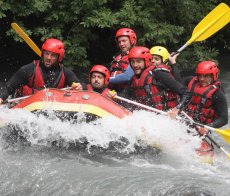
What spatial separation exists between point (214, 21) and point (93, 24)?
8.10 ft

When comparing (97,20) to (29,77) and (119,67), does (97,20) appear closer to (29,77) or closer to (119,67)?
(119,67)

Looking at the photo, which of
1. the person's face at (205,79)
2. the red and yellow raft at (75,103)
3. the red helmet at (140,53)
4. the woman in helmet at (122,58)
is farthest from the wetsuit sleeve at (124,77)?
the red and yellow raft at (75,103)

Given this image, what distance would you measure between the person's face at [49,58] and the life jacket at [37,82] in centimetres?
14

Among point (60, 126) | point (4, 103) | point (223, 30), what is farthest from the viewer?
point (223, 30)

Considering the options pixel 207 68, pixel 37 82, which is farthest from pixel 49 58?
pixel 207 68

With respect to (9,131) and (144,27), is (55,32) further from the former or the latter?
(9,131)

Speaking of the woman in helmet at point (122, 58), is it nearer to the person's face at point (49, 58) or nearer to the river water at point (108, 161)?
the person's face at point (49, 58)

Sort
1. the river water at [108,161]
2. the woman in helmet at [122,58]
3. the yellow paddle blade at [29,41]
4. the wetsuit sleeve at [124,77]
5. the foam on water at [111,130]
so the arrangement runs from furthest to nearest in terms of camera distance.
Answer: the yellow paddle blade at [29,41] → the woman in helmet at [122,58] → the wetsuit sleeve at [124,77] → the foam on water at [111,130] → the river water at [108,161]

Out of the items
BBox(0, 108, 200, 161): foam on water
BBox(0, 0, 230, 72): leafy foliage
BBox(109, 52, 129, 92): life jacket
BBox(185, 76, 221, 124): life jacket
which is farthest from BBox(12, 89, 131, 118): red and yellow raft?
BBox(0, 0, 230, 72): leafy foliage

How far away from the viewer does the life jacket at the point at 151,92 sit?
20.2ft

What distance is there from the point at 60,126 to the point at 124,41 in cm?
207

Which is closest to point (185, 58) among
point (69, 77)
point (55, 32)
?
point (55, 32)

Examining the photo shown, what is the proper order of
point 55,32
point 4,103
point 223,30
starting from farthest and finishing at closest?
point 223,30, point 55,32, point 4,103

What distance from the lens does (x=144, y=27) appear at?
10.1 metres
